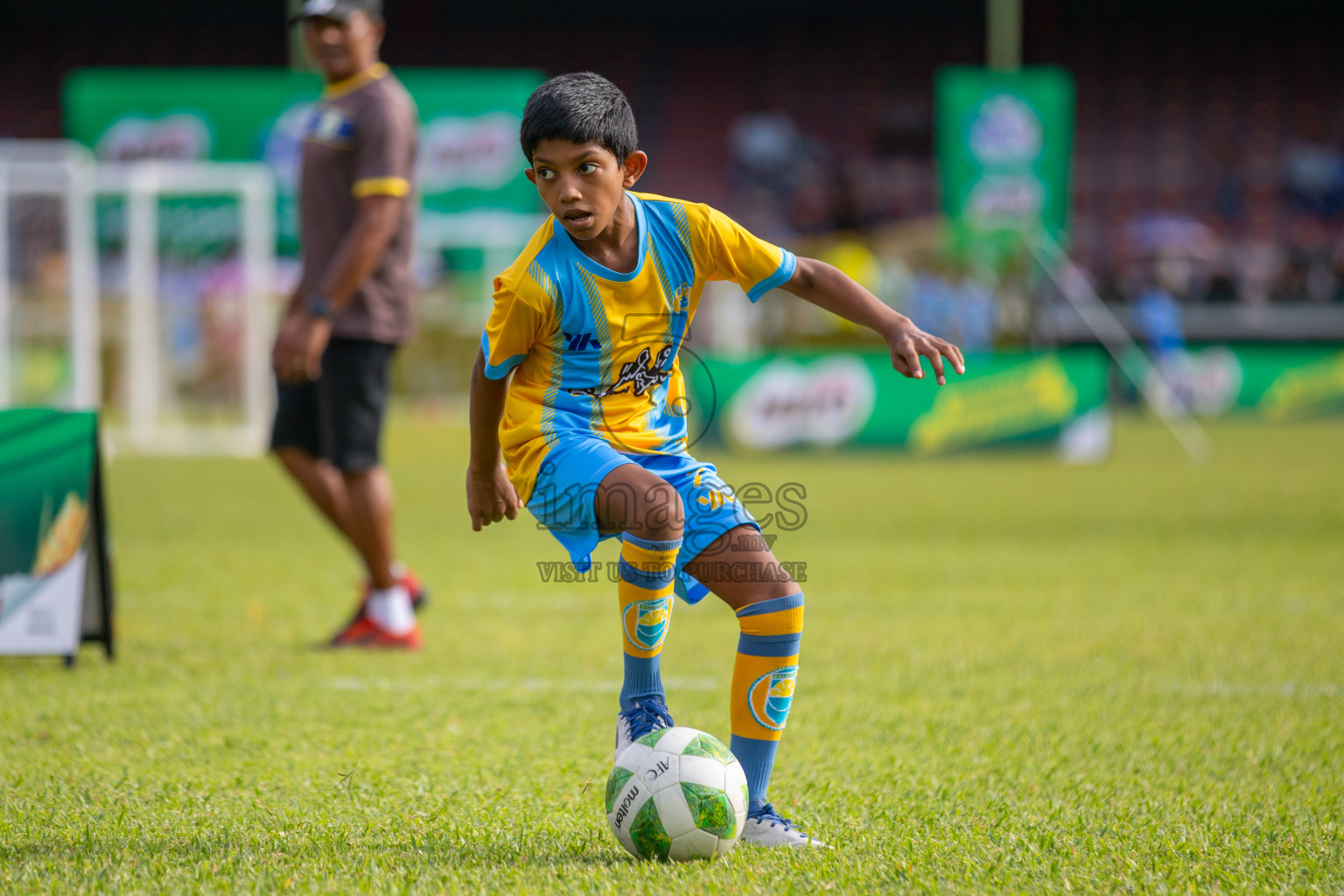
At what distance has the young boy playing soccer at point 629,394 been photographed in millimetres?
2707

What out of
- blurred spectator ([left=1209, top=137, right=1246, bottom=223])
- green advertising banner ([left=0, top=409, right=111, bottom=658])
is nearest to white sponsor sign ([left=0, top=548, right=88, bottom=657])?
green advertising banner ([left=0, top=409, right=111, bottom=658])

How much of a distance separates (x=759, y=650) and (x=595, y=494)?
447mm

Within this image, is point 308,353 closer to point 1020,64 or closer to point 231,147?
point 231,147

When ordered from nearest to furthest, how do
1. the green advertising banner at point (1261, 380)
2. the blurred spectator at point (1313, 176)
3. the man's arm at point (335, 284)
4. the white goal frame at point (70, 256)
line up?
the man's arm at point (335, 284) < the white goal frame at point (70, 256) < the green advertising banner at point (1261, 380) < the blurred spectator at point (1313, 176)

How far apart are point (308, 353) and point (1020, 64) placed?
22.5 metres

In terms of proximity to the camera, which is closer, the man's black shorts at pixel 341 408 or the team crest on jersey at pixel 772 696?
the team crest on jersey at pixel 772 696

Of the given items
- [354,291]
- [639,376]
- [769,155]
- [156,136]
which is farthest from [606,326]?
[769,155]

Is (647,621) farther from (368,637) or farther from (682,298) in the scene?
(368,637)

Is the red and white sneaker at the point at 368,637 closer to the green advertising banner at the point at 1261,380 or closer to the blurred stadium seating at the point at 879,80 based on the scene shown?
the green advertising banner at the point at 1261,380

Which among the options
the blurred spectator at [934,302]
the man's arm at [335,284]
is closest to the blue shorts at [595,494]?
the man's arm at [335,284]

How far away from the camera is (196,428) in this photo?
14336 millimetres

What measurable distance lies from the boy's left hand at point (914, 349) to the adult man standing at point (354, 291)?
7.74 feet

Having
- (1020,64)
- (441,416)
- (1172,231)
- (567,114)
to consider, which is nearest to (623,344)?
(567,114)

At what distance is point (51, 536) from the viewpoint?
445cm
